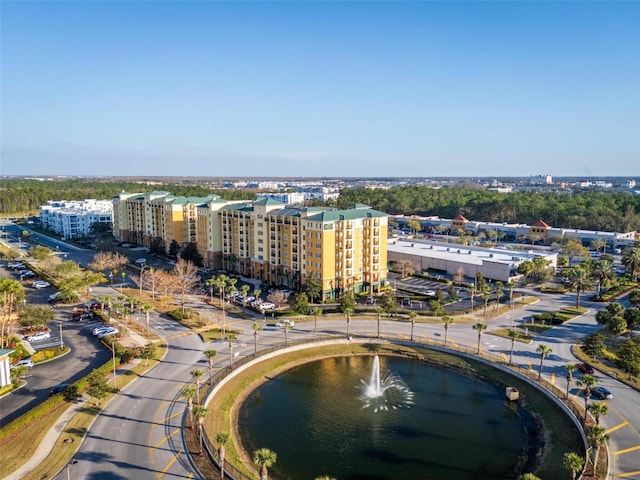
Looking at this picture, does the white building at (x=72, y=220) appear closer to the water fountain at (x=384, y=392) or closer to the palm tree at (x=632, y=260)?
the water fountain at (x=384, y=392)

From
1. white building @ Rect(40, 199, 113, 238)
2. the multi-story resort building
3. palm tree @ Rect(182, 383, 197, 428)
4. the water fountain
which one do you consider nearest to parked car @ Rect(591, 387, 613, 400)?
the water fountain

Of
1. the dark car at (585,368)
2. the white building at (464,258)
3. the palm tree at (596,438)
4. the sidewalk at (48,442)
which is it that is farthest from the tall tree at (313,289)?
the palm tree at (596,438)

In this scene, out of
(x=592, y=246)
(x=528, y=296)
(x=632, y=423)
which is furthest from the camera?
(x=592, y=246)

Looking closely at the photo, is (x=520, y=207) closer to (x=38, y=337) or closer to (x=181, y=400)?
(x=181, y=400)

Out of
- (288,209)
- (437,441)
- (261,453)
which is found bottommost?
(437,441)

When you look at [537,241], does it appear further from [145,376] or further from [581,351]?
[145,376]

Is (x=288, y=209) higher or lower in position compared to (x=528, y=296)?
higher

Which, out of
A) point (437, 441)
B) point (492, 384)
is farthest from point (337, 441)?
point (492, 384)
